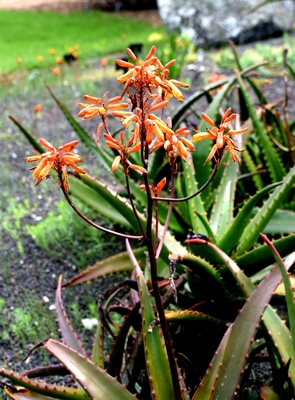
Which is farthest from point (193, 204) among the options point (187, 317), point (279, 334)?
point (279, 334)

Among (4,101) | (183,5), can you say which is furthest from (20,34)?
(4,101)

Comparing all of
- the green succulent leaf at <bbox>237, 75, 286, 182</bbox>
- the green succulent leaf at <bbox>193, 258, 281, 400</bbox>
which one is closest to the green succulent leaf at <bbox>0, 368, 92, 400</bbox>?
the green succulent leaf at <bbox>193, 258, 281, 400</bbox>

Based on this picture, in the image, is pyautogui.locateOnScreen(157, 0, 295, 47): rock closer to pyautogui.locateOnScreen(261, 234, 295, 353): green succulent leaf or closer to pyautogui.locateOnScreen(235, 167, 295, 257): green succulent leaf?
pyautogui.locateOnScreen(235, 167, 295, 257): green succulent leaf

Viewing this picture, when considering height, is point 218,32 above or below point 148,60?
above

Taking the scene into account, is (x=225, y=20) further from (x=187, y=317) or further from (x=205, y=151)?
(x=187, y=317)

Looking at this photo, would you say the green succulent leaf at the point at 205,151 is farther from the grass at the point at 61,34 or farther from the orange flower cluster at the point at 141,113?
the grass at the point at 61,34

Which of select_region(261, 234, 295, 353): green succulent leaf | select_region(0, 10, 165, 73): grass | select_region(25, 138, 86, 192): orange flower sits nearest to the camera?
select_region(25, 138, 86, 192): orange flower

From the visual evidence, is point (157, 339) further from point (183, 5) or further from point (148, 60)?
point (183, 5)
